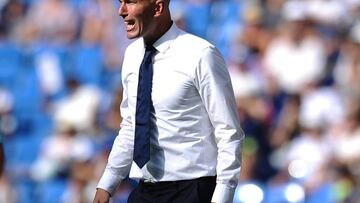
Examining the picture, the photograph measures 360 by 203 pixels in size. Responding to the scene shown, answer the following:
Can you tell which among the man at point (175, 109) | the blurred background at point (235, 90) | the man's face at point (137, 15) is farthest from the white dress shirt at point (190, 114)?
the blurred background at point (235, 90)

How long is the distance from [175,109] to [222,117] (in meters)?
0.25

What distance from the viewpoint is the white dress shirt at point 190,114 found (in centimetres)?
400

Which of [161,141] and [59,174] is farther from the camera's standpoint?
[59,174]

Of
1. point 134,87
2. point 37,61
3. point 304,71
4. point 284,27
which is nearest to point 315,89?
point 304,71

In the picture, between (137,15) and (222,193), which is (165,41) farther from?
(222,193)

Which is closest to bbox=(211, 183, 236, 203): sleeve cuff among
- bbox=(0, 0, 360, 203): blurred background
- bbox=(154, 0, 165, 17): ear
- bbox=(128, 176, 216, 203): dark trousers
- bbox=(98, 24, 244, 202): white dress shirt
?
bbox=(98, 24, 244, 202): white dress shirt

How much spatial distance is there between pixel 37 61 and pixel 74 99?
1342 millimetres

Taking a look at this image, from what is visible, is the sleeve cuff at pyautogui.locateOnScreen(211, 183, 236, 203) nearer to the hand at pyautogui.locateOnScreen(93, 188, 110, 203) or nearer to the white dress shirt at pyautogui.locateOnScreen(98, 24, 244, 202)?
the white dress shirt at pyautogui.locateOnScreen(98, 24, 244, 202)

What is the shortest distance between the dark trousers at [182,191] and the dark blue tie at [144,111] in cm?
13

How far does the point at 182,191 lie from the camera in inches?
165

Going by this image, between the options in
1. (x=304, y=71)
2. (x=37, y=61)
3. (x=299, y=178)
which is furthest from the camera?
(x=37, y=61)

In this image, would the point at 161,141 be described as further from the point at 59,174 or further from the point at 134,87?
the point at 59,174

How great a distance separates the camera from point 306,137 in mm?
8672

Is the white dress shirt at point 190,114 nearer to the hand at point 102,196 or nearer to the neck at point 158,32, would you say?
the neck at point 158,32
